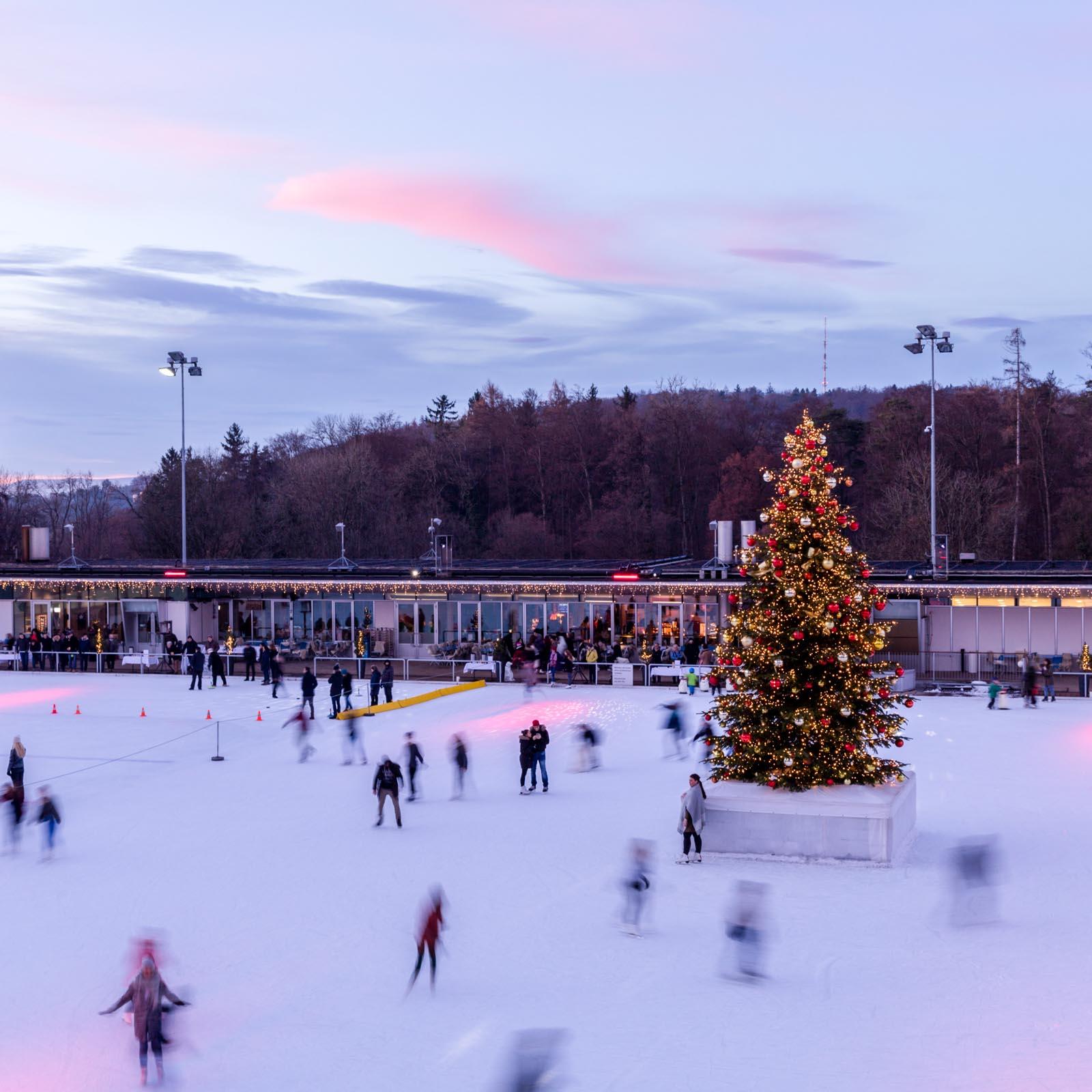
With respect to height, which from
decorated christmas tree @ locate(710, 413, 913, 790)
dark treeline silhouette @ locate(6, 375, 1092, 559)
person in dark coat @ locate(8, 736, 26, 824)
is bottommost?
person in dark coat @ locate(8, 736, 26, 824)

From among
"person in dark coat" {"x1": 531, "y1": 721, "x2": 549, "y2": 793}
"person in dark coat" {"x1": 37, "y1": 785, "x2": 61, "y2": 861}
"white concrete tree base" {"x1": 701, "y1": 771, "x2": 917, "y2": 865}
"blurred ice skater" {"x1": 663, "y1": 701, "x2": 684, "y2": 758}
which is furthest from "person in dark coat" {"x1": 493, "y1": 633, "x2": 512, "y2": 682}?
"person in dark coat" {"x1": 37, "y1": 785, "x2": 61, "y2": 861}

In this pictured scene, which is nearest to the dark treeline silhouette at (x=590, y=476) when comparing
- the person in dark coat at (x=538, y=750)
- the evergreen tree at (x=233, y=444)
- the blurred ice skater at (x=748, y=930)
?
the evergreen tree at (x=233, y=444)

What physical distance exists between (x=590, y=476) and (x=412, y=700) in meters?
55.1

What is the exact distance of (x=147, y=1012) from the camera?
977cm

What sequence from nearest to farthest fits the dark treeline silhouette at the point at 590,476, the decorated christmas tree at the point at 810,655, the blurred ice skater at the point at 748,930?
the blurred ice skater at the point at 748,930 < the decorated christmas tree at the point at 810,655 < the dark treeline silhouette at the point at 590,476

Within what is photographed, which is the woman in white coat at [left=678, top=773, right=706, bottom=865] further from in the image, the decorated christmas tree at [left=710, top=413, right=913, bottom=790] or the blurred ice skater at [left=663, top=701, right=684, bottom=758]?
the blurred ice skater at [left=663, top=701, right=684, bottom=758]

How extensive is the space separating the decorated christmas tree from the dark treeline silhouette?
1844 inches

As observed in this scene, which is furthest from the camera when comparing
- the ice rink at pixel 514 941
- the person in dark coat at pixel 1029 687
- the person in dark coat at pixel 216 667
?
the person in dark coat at pixel 216 667

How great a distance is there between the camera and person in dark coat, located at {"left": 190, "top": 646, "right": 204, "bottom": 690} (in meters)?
35.8

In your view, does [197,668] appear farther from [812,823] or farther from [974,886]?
[974,886]

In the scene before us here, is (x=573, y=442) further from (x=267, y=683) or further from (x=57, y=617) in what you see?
(x=267, y=683)

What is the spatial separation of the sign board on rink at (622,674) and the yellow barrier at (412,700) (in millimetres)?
3835

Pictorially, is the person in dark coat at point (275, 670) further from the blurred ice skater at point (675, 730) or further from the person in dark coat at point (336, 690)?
the blurred ice skater at point (675, 730)

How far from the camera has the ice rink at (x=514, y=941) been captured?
1023 centimetres
